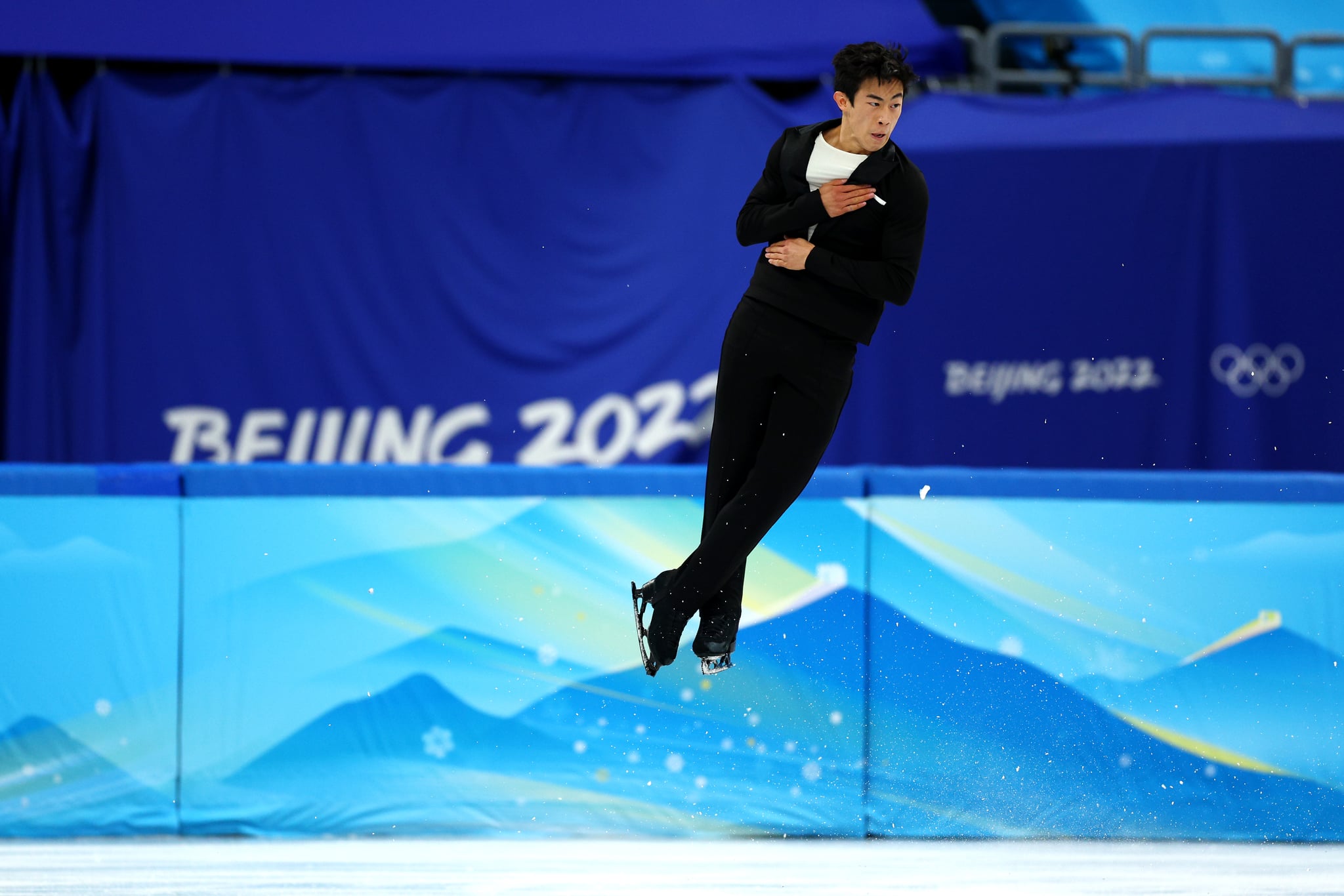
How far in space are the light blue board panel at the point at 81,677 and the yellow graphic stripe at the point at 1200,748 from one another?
310cm

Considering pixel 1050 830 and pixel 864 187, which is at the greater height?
pixel 864 187

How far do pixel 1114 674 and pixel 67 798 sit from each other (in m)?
3.40

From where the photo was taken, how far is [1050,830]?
14.4 ft

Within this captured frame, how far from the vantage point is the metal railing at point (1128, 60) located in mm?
6691

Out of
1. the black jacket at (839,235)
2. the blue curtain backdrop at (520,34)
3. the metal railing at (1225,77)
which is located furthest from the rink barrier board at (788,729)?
the metal railing at (1225,77)

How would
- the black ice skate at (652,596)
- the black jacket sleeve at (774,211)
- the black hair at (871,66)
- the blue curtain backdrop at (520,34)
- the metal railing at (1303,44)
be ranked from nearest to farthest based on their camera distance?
1. the black hair at (871,66)
2. the black jacket sleeve at (774,211)
3. the black ice skate at (652,596)
4. the blue curtain backdrop at (520,34)
5. the metal railing at (1303,44)

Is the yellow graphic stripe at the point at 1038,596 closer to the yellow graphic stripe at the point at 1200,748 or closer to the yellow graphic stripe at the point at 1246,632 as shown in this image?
the yellow graphic stripe at the point at 1246,632

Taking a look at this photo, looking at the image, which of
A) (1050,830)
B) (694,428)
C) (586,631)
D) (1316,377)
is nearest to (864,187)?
(586,631)

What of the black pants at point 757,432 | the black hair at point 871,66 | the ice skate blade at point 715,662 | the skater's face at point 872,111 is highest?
the black hair at point 871,66

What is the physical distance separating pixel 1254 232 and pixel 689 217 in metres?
2.73

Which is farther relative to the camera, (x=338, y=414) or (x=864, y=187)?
(x=338, y=414)

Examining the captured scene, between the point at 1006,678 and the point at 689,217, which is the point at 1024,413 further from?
the point at 1006,678

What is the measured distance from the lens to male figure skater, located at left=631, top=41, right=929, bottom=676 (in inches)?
106

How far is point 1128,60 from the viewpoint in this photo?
6.70 metres
